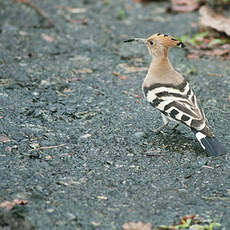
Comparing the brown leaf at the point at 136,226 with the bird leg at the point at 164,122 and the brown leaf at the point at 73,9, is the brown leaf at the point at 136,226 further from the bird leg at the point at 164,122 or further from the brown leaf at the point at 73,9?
the brown leaf at the point at 73,9

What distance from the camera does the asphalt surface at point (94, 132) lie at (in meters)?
3.47

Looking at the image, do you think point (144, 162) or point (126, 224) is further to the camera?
point (144, 162)

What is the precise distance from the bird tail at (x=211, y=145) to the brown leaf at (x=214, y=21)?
312 centimetres

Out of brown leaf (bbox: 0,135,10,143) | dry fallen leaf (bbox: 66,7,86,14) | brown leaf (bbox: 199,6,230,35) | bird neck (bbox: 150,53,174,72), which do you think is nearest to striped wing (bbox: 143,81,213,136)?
bird neck (bbox: 150,53,174,72)

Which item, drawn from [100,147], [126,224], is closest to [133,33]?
[100,147]

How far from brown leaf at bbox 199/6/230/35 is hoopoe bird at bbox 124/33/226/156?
2.17m

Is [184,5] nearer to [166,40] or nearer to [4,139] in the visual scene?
[166,40]

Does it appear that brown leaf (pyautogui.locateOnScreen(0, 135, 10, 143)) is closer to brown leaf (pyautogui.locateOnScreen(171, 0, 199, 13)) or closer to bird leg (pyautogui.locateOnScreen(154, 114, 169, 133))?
bird leg (pyautogui.locateOnScreen(154, 114, 169, 133))

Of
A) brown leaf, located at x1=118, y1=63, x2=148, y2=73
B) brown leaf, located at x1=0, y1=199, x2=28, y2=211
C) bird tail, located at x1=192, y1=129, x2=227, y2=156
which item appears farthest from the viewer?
brown leaf, located at x1=118, y1=63, x2=148, y2=73

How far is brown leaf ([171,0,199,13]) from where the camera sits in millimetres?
8406

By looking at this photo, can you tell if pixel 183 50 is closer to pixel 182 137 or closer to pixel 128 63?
pixel 128 63

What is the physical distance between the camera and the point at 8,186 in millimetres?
3648

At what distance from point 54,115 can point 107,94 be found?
86 cm

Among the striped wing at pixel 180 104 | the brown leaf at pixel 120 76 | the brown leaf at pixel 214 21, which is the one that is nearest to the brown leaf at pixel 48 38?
the brown leaf at pixel 120 76
